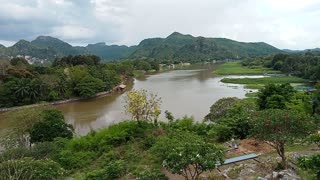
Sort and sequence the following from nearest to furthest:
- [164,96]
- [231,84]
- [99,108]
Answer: [99,108]
[164,96]
[231,84]

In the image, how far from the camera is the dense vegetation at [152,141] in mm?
8430

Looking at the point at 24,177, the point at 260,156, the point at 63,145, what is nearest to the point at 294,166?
the point at 260,156

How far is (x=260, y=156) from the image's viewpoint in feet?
38.8

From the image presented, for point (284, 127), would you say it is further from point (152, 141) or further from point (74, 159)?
point (74, 159)

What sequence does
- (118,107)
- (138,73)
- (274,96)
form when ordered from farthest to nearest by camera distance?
(138,73) < (118,107) < (274,96)

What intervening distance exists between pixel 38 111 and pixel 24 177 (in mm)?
12826

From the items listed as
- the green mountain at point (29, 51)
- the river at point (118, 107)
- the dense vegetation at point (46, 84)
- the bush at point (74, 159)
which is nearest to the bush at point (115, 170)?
the bush at point (74, 159)

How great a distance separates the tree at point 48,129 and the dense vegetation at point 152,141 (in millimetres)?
58

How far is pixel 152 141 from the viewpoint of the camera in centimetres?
1531

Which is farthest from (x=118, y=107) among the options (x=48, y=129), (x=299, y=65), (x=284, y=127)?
(x=299, y=65)

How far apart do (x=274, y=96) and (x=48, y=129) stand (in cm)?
1414

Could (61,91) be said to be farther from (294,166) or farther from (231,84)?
(294,166)

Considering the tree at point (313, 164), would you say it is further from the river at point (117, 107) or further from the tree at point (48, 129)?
the river at point (117, 107)

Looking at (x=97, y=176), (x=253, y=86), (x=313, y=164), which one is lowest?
(x=253, y=86)
